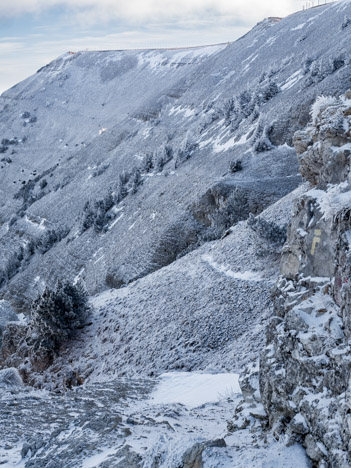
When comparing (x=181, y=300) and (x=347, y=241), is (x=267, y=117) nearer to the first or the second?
(x=181, y=300)

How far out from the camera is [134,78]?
7675 centimetres

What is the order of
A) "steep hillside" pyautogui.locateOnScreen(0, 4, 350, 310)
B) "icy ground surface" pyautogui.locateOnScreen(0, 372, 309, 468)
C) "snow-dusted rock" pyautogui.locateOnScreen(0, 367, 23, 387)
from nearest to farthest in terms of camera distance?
"icy ground surface" pyautogui.locateOnScreen(0, 372, 309, 468), "snow-dusted rock" pyautogui.locateOnScreen(0, 367, 23, 387), "steep hillside" pyautogui.locateOnScreen(0, 4, 350, 310)

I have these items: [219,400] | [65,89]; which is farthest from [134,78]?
[219,400]

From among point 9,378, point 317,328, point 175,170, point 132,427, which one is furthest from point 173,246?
point 317,328

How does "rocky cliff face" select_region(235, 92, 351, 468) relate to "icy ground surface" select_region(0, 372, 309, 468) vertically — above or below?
above

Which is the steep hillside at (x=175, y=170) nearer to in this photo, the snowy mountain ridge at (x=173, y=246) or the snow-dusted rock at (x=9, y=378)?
the snowy mountain ridge at (x=173, y=246)

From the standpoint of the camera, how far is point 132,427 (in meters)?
8.56

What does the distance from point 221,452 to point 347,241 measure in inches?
138

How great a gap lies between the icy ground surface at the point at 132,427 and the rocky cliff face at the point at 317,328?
1.66 feet

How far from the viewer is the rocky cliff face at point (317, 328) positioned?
19.0ft

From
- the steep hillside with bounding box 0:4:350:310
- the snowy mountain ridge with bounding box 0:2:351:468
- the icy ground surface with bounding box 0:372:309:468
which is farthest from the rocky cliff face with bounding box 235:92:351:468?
the steep hillside with bounding box 0:4:350:310

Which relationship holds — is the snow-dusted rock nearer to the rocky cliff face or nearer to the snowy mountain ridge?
the snowy mountain ridge

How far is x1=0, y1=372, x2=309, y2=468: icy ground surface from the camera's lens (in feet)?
21.1

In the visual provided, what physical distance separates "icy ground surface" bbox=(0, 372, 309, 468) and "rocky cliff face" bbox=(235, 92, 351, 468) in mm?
506
